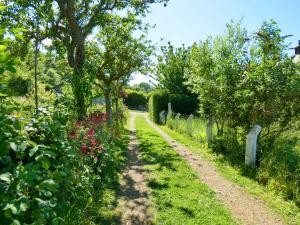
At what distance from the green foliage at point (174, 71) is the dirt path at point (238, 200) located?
2019 centimetres

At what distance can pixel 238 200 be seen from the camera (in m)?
7.33

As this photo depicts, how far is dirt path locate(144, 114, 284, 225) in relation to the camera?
6.29 m

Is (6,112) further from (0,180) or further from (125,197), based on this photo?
(125,197)

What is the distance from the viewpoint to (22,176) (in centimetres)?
262

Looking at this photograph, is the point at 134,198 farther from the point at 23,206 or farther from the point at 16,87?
the point at 16,87

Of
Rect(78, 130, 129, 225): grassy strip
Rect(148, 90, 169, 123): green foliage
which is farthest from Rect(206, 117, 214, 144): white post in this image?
Rect(148, 90, 169, 123): green foliage

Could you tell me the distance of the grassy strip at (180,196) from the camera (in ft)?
20.2

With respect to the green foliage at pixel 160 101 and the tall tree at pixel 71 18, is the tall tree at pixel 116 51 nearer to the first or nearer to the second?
the tall tree at pixel 71 18

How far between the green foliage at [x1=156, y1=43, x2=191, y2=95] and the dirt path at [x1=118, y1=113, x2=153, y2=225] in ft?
66.9

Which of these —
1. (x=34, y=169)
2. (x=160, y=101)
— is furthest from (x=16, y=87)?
(x=160, y=101)

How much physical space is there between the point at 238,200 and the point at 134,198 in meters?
2.12

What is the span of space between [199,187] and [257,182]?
4.84 ft

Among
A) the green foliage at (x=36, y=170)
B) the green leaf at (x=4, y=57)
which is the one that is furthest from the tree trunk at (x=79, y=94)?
the green leaf at (x=4, y=57)

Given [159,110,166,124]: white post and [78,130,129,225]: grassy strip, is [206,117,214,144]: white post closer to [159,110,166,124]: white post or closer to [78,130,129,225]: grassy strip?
[78,130,129,225]: grassy strip
